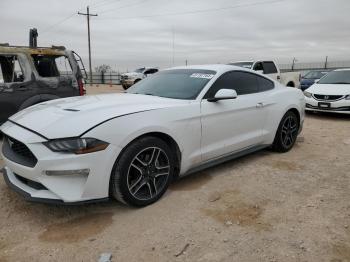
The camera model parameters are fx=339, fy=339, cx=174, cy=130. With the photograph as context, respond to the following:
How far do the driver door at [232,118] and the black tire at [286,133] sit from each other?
0.61 m

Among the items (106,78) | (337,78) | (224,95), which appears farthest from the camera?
(106,78)

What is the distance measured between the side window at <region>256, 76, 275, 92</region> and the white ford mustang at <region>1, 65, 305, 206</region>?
151mm

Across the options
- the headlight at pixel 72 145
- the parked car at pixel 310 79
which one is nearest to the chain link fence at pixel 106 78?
the parked car at pixel 310 79

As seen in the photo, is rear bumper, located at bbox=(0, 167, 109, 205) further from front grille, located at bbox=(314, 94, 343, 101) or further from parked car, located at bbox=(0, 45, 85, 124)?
front grille, located at bbox=(314, 94, 343, 101)

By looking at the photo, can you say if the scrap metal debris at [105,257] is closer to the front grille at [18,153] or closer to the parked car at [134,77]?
the front grille at [18,153]

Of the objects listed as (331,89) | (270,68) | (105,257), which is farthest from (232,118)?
(270,68)

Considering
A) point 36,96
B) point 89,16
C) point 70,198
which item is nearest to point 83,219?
point 70,198

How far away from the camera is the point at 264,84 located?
5.30 metres

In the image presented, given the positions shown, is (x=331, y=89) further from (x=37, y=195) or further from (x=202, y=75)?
(x=37, y=195)

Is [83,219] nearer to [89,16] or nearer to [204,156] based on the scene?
[204,156]

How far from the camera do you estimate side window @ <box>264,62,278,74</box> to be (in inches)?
560

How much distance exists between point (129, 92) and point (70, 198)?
214cm

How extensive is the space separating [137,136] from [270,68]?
12.2m

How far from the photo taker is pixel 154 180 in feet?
11.9
